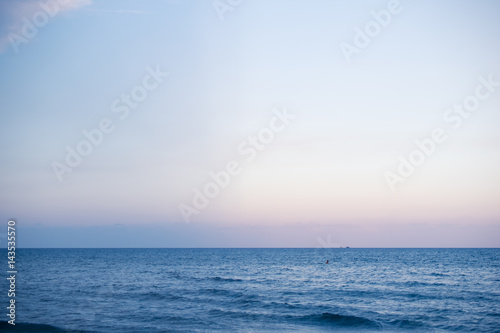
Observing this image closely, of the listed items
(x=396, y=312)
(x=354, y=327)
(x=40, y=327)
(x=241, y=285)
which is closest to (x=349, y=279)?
(x=241, y=285)

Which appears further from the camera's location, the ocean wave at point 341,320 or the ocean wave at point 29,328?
the ocean wave at point 341,320

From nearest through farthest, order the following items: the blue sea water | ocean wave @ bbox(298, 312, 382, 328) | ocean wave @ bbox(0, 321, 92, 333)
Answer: ocean wave @ bbox(0, 321, 92, 333), the blue sea water, ocean wave @ bbox(298, 312, 382, 328)

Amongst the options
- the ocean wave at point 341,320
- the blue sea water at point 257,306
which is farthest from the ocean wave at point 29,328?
the ocean wave at point 341,320

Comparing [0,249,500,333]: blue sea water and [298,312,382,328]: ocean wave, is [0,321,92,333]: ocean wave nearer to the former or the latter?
[0,249,500,333]: blue sea water

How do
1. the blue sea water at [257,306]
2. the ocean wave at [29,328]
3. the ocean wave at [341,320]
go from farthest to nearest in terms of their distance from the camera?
the ocean wave at [341,320] → the blue sea water at [257,306] → the ocean wave at [29,328]

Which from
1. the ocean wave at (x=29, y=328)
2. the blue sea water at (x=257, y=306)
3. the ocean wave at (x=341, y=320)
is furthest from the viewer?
the ocean wave at (x=341, y=320)

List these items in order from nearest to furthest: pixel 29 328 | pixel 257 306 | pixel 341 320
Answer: pixel 29 328 → pixel 341 320 → pixel 257 306

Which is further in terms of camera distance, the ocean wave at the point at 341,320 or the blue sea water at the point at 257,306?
the ocean wave at the point at 341,320

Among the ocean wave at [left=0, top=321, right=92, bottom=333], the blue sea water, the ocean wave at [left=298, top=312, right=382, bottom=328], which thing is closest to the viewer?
the ocean wave at [left=0, top=321, right=92, bottom=333]

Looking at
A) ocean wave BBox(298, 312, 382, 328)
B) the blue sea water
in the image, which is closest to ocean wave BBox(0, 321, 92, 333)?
the blue sea water

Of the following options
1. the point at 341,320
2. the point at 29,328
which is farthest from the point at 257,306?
the point at 29,328

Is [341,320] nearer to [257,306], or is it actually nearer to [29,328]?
[257,306]

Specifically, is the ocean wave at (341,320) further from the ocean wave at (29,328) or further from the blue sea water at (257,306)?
the ocean wave at (29,328)

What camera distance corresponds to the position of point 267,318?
29.1m
